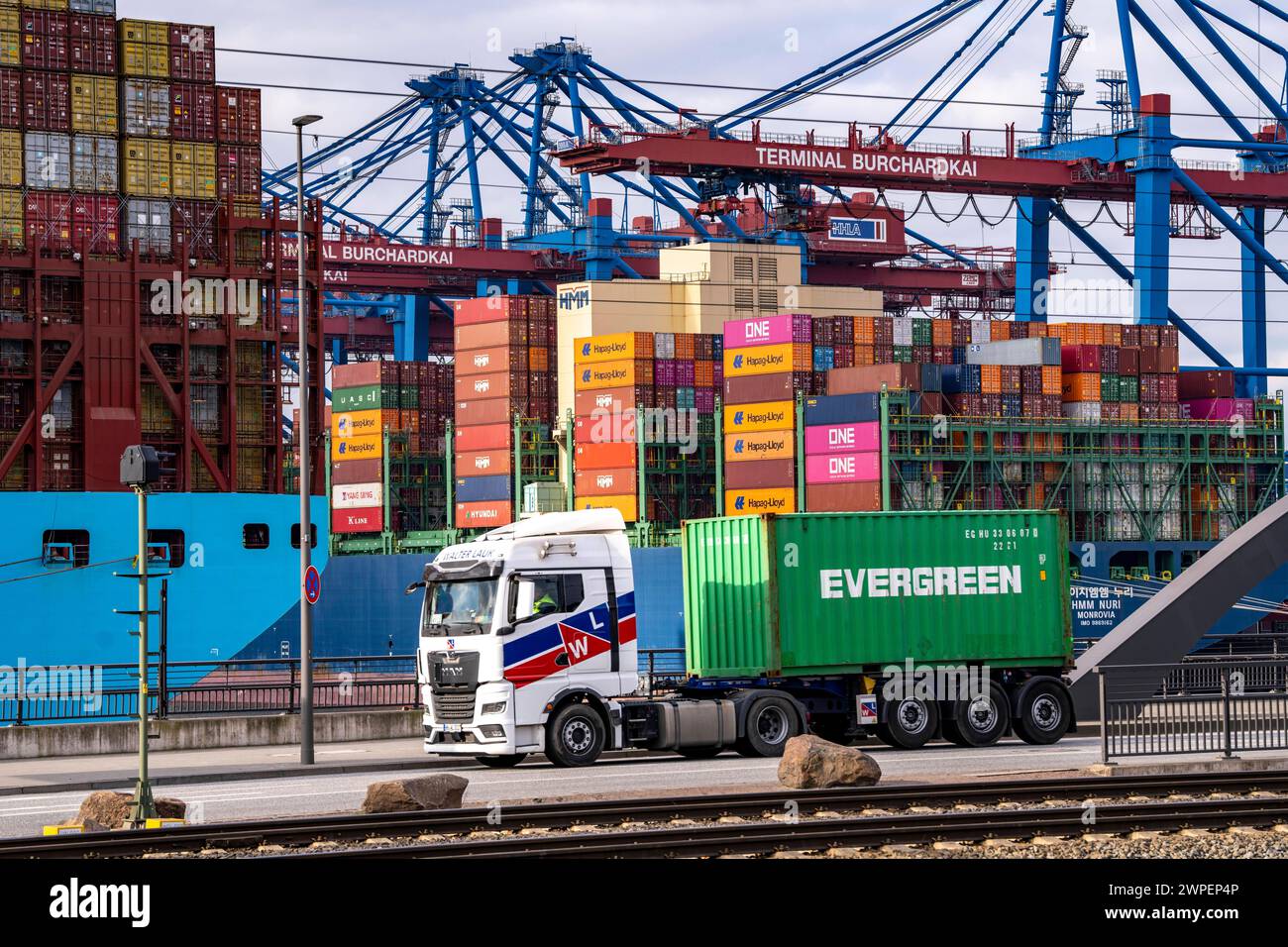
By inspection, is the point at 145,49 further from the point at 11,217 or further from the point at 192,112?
the point at 11,217

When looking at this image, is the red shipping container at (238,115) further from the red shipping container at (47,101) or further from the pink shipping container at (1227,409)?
the pink shipping container at (1227,409)

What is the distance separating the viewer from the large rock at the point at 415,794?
Answer: 18.3 metres

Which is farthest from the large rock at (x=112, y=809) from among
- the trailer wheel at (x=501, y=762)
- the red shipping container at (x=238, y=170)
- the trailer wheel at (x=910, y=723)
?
the red shipping container at (x=238, y=170)

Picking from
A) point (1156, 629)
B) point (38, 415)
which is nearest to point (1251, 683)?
point (1156, 629)

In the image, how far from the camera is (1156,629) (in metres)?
29.2

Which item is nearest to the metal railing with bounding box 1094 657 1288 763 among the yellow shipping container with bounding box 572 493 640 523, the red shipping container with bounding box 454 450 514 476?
the yellow shipping container with bounding box 572 493 640 523

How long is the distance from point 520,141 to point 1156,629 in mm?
69063

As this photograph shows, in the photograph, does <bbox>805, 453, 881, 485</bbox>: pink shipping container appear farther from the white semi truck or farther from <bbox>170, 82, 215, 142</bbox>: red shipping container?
the white semi truck

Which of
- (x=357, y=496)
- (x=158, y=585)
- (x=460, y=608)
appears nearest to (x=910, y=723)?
(x=460, y=608)

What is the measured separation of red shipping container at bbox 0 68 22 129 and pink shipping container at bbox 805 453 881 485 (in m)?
27.3

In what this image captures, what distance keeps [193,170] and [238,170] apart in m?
1.21

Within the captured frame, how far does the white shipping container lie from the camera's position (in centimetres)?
7819

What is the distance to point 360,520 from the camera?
79688mm
